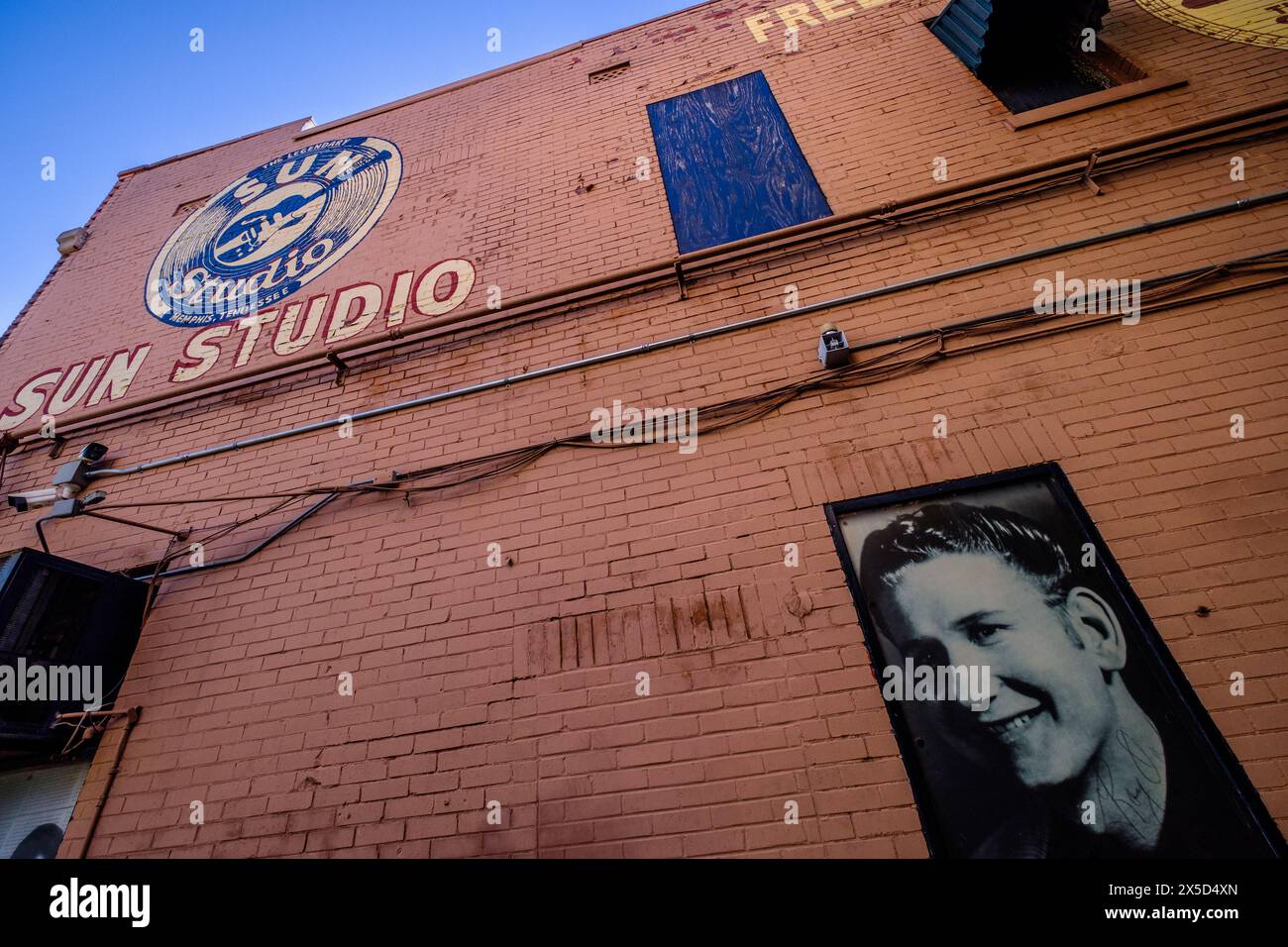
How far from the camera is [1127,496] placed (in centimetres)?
278

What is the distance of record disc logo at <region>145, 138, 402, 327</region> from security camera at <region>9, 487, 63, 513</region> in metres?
2.01

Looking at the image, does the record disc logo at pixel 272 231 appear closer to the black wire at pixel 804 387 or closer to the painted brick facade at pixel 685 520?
the painted brick facade at pixel 685 520

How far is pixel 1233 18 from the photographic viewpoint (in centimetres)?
435

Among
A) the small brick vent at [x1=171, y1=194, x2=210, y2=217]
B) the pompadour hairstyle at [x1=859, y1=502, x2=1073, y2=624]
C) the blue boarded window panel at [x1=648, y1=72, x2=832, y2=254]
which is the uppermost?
the small brick vent at [x1=171, y1=194, x2=210, y2=217]

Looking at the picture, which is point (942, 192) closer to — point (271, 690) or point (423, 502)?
point (423, 502)

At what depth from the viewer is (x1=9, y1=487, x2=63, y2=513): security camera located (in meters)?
3.92

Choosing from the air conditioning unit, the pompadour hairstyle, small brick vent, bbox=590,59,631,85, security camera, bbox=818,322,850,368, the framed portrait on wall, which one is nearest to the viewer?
the framed portrait on wall

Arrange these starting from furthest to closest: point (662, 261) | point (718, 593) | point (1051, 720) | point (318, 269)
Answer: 1. point (318, 269)
2. point (662, 261)
3. point (718, 593)
4. point (1051, 720)

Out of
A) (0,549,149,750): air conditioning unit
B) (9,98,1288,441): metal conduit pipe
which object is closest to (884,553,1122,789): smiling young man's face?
(9,98,1288,441): metal conduit pipe

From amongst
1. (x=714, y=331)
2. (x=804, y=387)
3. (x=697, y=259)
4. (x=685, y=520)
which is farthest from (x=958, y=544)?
(x=697, y=259)

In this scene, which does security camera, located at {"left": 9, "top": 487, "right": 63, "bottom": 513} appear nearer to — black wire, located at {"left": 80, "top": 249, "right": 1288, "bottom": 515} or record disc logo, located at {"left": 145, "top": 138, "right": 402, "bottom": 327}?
black wire, located at {"left": 80, "top": 249, "right": 1288, "bottom": 515}
